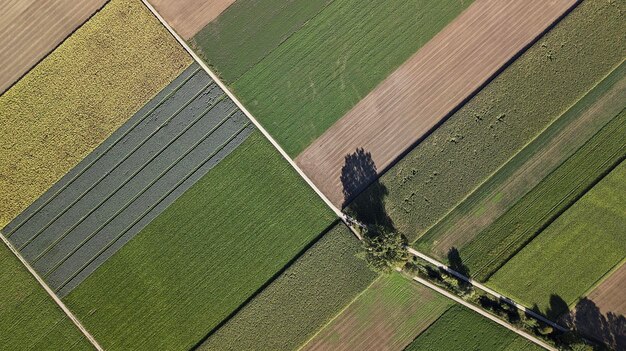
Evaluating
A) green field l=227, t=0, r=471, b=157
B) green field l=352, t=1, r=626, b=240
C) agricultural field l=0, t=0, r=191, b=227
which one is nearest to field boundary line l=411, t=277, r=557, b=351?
green field l=352, t=1, r=626, b=240

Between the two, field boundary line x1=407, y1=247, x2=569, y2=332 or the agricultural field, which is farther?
the agricultural field

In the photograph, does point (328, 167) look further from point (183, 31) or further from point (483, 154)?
point (183, 31)

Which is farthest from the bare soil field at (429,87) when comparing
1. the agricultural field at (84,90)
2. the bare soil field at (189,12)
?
the agricultural field at (84,90)

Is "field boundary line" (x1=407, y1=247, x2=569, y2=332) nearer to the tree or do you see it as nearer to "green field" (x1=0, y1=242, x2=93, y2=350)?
the tree

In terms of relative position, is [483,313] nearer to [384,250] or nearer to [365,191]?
[384,250]

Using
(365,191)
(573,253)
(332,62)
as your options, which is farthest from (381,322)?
(332,62)

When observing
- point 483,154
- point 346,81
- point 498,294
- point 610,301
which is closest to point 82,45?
point 346,81
